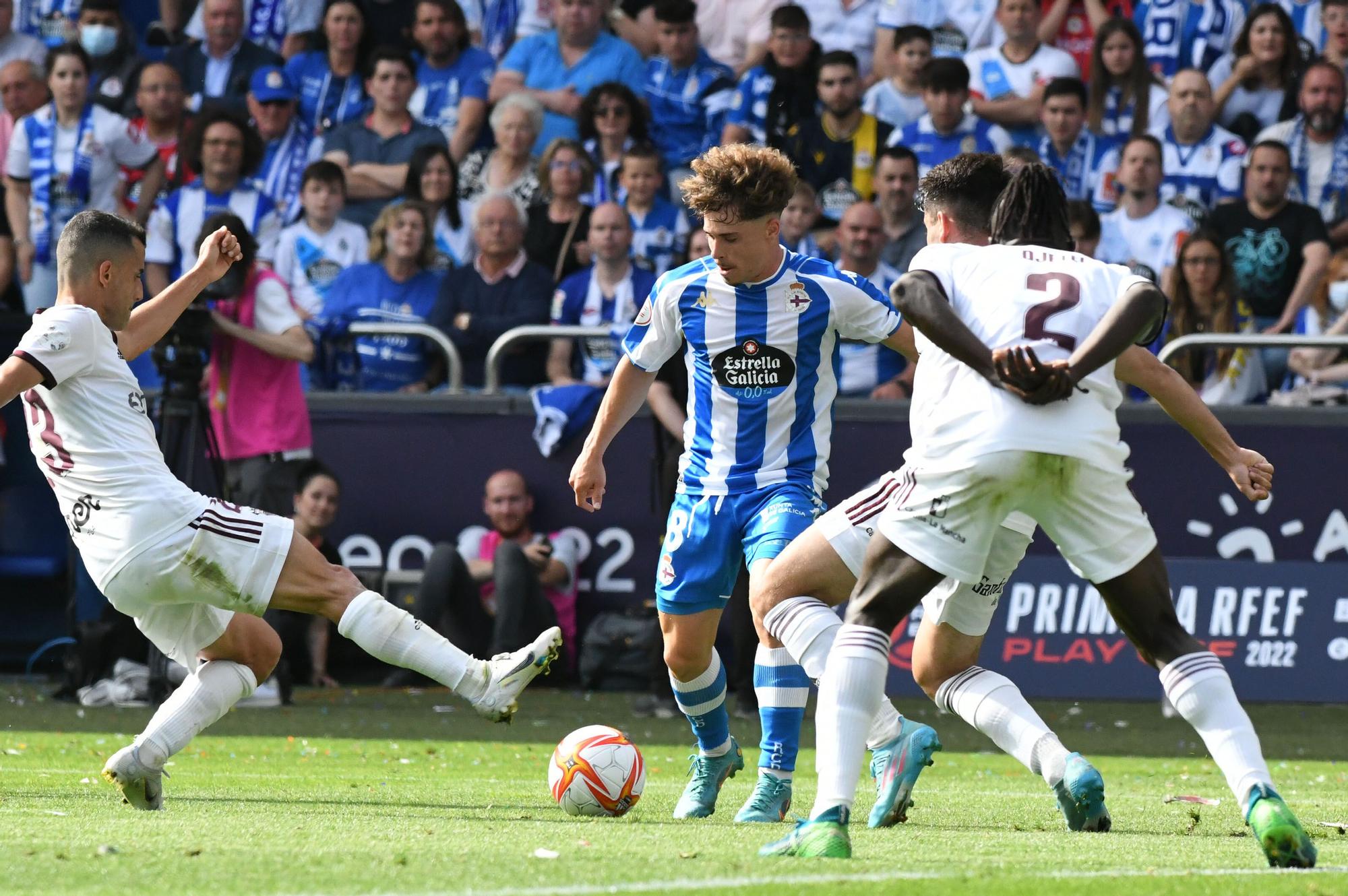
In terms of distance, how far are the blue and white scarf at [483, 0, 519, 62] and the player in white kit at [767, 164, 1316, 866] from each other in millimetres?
10407

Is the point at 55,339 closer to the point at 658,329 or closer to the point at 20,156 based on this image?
the point at 658,329

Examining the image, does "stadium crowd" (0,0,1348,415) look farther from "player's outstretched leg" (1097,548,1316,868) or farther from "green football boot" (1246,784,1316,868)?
"green football boot" (1246,784,1316,868)

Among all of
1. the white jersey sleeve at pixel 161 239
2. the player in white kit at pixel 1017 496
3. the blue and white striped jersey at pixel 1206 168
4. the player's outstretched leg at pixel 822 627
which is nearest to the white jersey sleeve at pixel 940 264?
the player in white kit at pixel 1017 496

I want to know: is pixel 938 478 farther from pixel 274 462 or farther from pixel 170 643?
pixel 274 462

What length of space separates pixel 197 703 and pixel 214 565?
1.69 feet

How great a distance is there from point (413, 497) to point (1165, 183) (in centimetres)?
550

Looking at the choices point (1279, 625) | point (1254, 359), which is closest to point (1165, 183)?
point (1254, 359)

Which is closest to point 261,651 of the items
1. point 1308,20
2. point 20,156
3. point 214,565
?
point 214,565

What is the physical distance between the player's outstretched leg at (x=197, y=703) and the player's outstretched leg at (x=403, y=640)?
0.29 meters

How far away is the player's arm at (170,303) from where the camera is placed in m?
6.97

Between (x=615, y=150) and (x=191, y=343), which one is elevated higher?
(x=615, y=150)

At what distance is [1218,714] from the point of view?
4.96 meters

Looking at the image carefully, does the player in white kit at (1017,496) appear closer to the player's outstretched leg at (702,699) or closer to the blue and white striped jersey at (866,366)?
the player's outstretched leg at (702,699)

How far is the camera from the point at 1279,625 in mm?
11289
